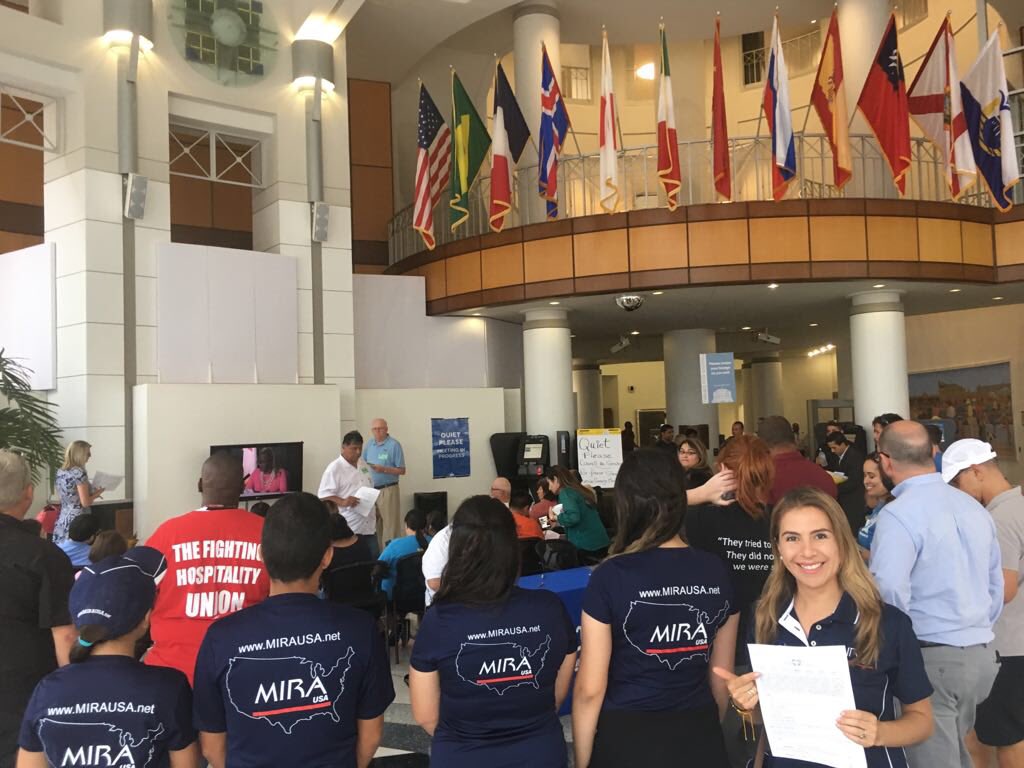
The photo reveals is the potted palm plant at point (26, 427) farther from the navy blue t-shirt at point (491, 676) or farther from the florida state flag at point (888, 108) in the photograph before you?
the florida state flag at point (888, 108)

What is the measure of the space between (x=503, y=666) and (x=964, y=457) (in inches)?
91.2

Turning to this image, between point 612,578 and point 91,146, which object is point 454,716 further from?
point 91,146

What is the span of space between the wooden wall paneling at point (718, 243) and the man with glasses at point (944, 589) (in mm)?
7776

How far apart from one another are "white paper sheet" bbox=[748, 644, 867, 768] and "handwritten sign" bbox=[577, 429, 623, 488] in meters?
8.09

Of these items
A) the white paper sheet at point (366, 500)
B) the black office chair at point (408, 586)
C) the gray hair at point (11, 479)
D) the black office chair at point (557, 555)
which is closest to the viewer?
the gray hair at point (11, 479)

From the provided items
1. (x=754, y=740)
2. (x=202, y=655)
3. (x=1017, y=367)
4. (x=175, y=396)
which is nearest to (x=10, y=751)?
(x=202, y=655)

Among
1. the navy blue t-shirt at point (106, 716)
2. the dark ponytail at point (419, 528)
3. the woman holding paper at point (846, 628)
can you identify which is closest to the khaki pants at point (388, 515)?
the dark ponytail at point (419, 528)

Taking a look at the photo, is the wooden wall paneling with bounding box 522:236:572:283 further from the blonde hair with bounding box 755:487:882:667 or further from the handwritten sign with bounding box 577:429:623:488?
the blonde hair with bounding box 755:487:882:667

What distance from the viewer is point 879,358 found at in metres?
11.5

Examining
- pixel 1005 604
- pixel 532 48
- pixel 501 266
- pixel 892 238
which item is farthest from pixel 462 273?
pixel 1005 604

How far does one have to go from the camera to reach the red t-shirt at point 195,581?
3.04 m

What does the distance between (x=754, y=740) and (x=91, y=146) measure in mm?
9086

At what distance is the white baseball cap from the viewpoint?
3.39 m

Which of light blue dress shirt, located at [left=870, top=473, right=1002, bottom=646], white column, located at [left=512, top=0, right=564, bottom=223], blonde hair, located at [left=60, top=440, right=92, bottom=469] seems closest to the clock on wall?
white column, located at [left=512, top=0, right=564, bottom=223]
